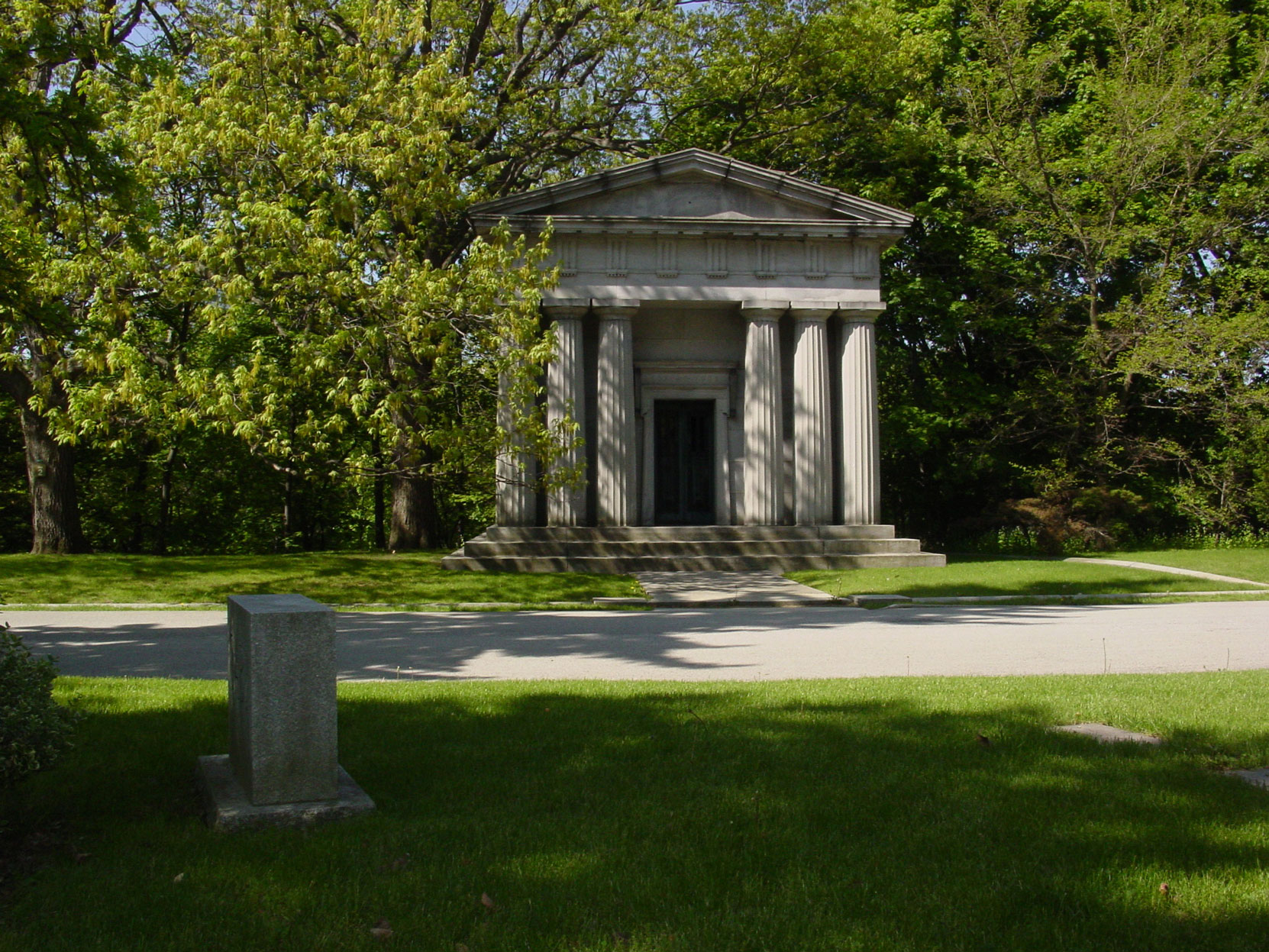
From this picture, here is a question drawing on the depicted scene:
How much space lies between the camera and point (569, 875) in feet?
13.7

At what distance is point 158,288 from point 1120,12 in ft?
85.4

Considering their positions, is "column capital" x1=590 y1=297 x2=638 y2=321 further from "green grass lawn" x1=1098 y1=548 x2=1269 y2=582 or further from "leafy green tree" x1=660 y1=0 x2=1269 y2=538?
"green grass lawn" x1=1098 y1=548 x2=1269 y2=582

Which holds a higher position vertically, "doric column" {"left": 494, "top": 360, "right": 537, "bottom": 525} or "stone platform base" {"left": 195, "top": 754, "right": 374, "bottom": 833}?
"doric column" {"left": 494, "top": 360, "right": 537, "bottom": 525}

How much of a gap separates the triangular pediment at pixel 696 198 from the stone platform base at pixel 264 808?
19.2m

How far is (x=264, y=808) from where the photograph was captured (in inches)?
193

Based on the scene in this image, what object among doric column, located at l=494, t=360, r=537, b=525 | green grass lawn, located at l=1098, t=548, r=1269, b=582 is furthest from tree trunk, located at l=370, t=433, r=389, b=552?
green grass lawn, located at l=1098, t=548, r=1269, b=582

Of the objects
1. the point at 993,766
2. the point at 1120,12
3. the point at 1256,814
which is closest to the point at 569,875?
the point at 993,766

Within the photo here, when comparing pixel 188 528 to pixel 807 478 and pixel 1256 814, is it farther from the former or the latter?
pixel 1256 814

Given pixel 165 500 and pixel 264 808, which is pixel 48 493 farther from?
pixel 264 808

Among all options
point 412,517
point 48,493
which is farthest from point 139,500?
point 412,517

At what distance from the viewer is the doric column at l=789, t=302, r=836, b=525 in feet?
79.6

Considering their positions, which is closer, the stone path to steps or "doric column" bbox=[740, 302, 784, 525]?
the stone path to steps

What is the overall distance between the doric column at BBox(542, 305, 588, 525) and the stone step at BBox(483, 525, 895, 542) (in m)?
0.37

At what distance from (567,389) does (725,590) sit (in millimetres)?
7112
